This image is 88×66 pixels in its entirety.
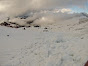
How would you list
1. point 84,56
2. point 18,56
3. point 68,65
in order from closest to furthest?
point 68,65, point 84,56, point 18,56

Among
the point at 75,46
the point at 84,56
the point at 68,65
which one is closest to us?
the point at 68,65

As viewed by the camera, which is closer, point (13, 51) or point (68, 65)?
point (68, 65)

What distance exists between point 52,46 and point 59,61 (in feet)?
9.02

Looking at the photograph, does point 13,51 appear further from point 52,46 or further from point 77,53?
point 77,53

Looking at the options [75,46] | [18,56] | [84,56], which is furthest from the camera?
[75,46]

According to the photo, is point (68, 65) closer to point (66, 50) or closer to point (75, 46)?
point (66, 50)

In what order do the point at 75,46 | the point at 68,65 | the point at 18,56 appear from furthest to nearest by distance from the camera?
1. the point at 75,46
2. the point at 18,56
3. the point at 68,65

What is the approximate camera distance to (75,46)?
1089 cm

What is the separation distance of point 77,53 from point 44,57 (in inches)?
77.2

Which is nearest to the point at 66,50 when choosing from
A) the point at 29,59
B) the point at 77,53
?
the point at 77,53

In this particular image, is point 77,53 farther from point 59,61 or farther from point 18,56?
point 18,56

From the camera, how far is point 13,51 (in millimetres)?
11000

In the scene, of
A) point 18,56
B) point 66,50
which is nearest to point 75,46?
point 66,50

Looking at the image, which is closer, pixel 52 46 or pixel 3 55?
pixel 3 55
